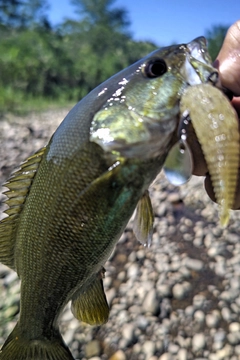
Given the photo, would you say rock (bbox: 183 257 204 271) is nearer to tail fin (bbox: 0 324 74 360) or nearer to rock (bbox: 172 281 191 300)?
rock (bbox: 172 281 191 300)

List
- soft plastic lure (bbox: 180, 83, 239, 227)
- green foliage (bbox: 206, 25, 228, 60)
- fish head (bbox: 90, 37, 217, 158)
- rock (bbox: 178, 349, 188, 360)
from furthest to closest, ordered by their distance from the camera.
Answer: green foliage (bbox: 206, 25, 228, 60)
rock (bbox: 178, 349, 188, 360)
fish head (bbox: 90, 37, 217, 158)
soft plastic lure (bbox: 180, 83, 239, 227)

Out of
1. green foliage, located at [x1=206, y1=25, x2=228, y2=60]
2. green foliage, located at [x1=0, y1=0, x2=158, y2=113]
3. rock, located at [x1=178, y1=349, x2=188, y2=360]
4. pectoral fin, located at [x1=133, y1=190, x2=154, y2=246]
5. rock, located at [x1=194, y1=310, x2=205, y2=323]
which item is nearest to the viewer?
pectoral fin, located at [x1=133, y1=190, x2=154, y2=246]

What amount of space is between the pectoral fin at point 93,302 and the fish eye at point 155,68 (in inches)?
43.9

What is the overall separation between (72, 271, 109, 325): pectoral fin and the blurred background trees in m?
13.3

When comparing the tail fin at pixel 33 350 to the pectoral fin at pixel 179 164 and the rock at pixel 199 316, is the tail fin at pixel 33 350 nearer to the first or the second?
the pectoral fin at pixel 179 164

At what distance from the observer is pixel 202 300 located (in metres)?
4.61

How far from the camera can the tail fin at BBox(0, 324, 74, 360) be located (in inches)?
93.7

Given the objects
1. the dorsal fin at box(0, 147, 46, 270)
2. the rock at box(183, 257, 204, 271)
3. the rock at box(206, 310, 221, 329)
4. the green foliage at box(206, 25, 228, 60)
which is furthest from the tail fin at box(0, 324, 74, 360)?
the green foliage at box(206, 25, 228, 60)

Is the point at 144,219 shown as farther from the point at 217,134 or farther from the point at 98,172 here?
the point at 217,134

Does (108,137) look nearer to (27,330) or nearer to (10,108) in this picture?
(27,330)

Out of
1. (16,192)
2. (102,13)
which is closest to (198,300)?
(16,192)

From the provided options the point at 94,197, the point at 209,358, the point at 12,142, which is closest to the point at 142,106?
the point at 94,197

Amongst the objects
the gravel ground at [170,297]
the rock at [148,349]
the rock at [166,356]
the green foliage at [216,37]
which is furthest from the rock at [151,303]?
the green foliage at [216,37]

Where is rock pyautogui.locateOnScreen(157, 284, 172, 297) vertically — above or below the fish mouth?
below
